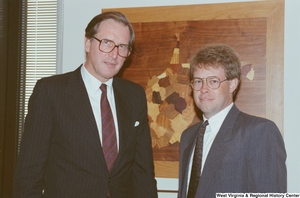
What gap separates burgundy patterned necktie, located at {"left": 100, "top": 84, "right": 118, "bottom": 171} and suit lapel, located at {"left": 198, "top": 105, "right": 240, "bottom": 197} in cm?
50

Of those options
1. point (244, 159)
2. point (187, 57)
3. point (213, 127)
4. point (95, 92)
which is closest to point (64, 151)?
point (95, 92)

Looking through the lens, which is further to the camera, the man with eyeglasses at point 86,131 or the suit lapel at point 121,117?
the suit lapel at point 121,117

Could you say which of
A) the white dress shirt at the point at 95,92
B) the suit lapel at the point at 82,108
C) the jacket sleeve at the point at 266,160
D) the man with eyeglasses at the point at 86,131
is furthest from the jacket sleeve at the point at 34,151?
the jacket sleeve at the point at 266,160

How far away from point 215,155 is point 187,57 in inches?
42.9

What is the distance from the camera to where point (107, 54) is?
2158mm

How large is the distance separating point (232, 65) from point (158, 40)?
0.99 metres

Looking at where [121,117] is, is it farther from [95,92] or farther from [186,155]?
[186,155]

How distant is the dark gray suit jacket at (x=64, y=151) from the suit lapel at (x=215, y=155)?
1.50 ft

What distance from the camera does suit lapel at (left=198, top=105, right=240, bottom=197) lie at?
2.02 metres

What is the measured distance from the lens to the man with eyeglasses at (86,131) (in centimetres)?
203

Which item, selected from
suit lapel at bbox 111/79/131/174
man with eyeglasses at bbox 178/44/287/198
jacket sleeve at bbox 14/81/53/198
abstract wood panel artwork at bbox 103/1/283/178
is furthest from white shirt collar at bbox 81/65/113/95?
abstract wood panel artwork at bbox 103/1/283/178

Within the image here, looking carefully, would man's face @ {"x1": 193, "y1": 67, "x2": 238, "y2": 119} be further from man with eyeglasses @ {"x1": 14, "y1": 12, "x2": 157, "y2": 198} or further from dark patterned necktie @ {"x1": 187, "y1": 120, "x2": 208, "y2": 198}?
man with eyeglasses @ {"x1": 14, "y1": 12, "x2": 157, "y2": 198}

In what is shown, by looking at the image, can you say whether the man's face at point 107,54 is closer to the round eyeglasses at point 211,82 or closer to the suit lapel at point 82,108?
the suit lapel at point 82,108

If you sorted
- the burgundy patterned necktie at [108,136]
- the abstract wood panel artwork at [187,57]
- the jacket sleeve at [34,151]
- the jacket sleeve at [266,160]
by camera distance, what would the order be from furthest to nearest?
the abstract wood panel artwork at [187,57]
the burgundy patterned necktie at [108,136]
the jacket sleeve at [34,151]
the jacket sleeve at [266,160]
